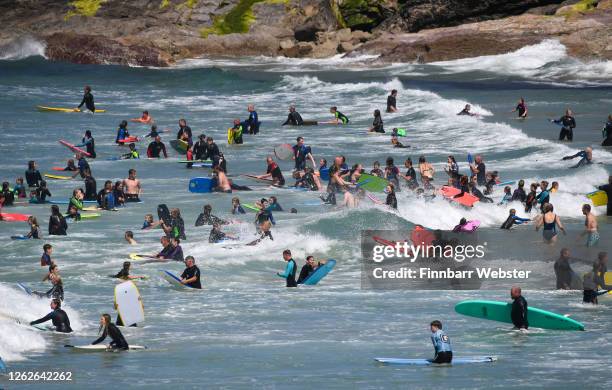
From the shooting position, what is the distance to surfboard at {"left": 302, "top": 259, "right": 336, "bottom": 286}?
22.7m

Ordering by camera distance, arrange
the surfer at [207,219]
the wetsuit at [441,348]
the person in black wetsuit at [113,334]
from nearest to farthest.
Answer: the wetsuit at [441,348] < the person in black wetsuit at [113,334] < the surfer at [207,219]

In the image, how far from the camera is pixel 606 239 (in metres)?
26.8

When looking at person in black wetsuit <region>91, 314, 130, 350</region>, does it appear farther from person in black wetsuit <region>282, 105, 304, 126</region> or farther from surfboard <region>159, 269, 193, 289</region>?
person in black wetsuit <region>282, 105, 304, 126</region>

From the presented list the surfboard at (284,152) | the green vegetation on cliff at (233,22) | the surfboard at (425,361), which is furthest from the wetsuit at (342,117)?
the green vegetation on cliff at (233,22)

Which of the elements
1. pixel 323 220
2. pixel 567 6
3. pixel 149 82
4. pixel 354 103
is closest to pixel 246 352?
pixel 323 220

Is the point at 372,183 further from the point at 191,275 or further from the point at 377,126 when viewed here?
the point at 377,126

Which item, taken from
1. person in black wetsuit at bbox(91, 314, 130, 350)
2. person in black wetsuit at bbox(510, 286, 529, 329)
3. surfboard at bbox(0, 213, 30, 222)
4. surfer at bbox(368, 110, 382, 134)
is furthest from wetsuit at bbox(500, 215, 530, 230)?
surfer at bbox(368, 110, 382, 134)

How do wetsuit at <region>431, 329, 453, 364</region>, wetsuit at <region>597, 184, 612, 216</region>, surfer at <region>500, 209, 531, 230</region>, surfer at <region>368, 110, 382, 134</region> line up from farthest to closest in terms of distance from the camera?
1. surfer at <region>368, 110, 382, 134</region>
2. wetsuit at <region>597, 184, 612, 216</region>
3. surfer at <region>500, 209, 531, 230</region>
4. wetsuit at <region>431, 329, 453, 364</region>

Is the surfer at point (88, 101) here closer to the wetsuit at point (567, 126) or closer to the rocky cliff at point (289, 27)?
the wetsuit at point (567, 126)

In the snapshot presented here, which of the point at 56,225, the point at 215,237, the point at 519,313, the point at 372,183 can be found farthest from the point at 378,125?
the point at 519,313

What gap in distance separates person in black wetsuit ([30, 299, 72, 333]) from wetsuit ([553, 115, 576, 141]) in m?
23.8

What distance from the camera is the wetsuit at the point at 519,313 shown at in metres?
18.9

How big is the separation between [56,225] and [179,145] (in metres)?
13.2

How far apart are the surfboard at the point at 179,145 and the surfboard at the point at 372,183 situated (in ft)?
30.8
